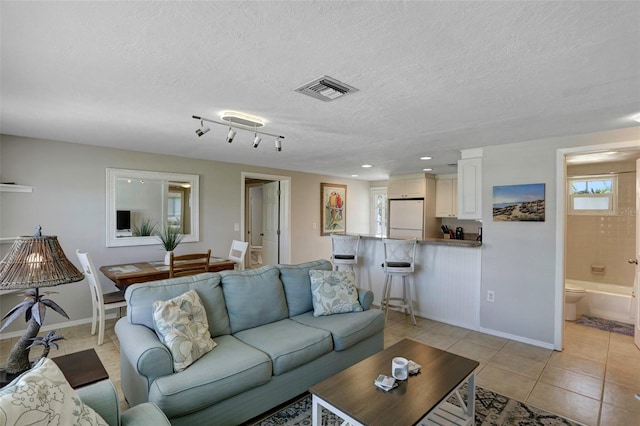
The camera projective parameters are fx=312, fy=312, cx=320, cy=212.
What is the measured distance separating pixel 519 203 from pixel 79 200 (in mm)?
5202

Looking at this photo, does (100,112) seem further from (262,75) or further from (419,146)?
(419,146)

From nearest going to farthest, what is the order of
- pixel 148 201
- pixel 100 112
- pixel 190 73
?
pixel 190 73 < pixel 100 112 < pixel 148 201

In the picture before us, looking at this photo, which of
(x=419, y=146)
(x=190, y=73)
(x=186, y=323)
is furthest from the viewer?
(x=419, y=146)

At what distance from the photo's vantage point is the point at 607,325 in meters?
A: 4.01

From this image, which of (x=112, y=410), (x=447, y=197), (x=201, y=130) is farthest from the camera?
(x=447, y=197)

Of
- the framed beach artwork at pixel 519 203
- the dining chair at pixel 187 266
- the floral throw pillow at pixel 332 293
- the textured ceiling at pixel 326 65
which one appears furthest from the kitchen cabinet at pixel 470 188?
the dining chair at pixel 187 266

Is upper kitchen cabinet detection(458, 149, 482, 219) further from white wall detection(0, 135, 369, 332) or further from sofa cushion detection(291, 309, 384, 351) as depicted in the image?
white wall detection(0, 135, 369, 332)

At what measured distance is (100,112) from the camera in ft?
8.51

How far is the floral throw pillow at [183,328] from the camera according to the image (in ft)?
6.17

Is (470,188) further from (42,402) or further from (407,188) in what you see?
(42,402)

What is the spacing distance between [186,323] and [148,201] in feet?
9.48

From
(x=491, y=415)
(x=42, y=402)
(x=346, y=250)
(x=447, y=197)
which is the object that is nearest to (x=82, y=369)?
(x=42, y=402)

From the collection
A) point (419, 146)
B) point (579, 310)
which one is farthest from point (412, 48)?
point (579, 310)

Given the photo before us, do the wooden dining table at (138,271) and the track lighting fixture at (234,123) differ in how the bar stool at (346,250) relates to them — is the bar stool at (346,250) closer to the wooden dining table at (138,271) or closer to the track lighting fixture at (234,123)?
the wooden dining table at (138,271)
